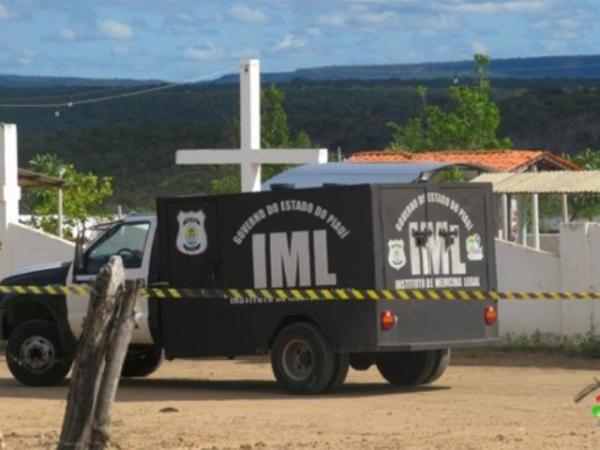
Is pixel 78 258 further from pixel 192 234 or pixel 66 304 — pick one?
pixel 192 234

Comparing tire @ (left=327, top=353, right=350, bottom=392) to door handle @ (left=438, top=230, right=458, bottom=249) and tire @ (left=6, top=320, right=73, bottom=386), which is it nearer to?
door handle @ (left=438, top=230, right=458, bottom=249)

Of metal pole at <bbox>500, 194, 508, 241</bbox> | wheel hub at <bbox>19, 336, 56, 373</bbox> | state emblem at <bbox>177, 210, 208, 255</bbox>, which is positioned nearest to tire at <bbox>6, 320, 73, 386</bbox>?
wheel hub at <bbox>19, 336, 56, 373</bbox>

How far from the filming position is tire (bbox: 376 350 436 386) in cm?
1902

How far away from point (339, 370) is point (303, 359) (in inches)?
17.1

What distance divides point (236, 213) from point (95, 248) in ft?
6.47

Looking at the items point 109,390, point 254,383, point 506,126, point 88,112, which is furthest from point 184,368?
point 88,112

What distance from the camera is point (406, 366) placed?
755 inches

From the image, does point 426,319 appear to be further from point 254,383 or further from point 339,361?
point 254,383

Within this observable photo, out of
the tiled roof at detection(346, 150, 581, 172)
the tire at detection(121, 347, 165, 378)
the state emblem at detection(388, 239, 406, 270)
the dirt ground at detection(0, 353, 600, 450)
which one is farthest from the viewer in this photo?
the tiled roof at detection(346, 150, 581, 172)

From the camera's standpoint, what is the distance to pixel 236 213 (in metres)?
18.5

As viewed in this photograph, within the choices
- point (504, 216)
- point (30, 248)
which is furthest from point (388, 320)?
point (504, 216)

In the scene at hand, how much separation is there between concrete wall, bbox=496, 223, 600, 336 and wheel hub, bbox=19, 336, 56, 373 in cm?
705

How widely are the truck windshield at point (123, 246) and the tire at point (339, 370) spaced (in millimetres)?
2673

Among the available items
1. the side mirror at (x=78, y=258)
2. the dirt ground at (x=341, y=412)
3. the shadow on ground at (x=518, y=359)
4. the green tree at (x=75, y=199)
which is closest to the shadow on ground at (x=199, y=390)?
the dirt ground at (x=341, y=412)
